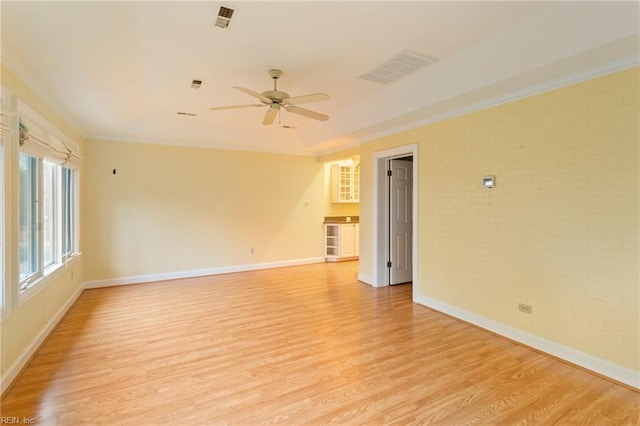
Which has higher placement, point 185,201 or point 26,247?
point 185,201

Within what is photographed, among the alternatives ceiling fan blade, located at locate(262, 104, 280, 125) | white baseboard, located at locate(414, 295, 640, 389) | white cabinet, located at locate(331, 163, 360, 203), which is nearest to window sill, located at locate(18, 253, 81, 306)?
ceiling fan blade, located at locate(262, 104, 280, 125)

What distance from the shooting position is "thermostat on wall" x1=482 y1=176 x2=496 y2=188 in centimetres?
353

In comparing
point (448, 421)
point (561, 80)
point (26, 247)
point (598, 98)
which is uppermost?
point (561, 80)

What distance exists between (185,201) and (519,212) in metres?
5.41

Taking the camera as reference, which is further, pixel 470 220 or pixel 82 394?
pixel 470 220

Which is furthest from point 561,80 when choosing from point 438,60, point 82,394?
point 82,394

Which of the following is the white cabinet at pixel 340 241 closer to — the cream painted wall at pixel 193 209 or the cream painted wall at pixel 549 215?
the cream painted wall at pixel 193 209

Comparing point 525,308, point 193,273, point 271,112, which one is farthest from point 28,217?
point 525,308

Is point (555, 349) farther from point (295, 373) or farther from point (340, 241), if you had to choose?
point (340, 241)

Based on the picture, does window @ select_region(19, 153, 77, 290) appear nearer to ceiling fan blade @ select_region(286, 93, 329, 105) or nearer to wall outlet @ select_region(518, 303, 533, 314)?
ceiling fan blade @ select_region(286, 93, 329, 105)

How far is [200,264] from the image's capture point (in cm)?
630

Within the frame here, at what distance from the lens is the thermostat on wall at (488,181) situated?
353 cm

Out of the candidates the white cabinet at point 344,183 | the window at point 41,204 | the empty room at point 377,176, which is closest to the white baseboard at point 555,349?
the empty room at point 377,176

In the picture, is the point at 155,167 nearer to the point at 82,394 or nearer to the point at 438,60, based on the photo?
the point at 82,394
